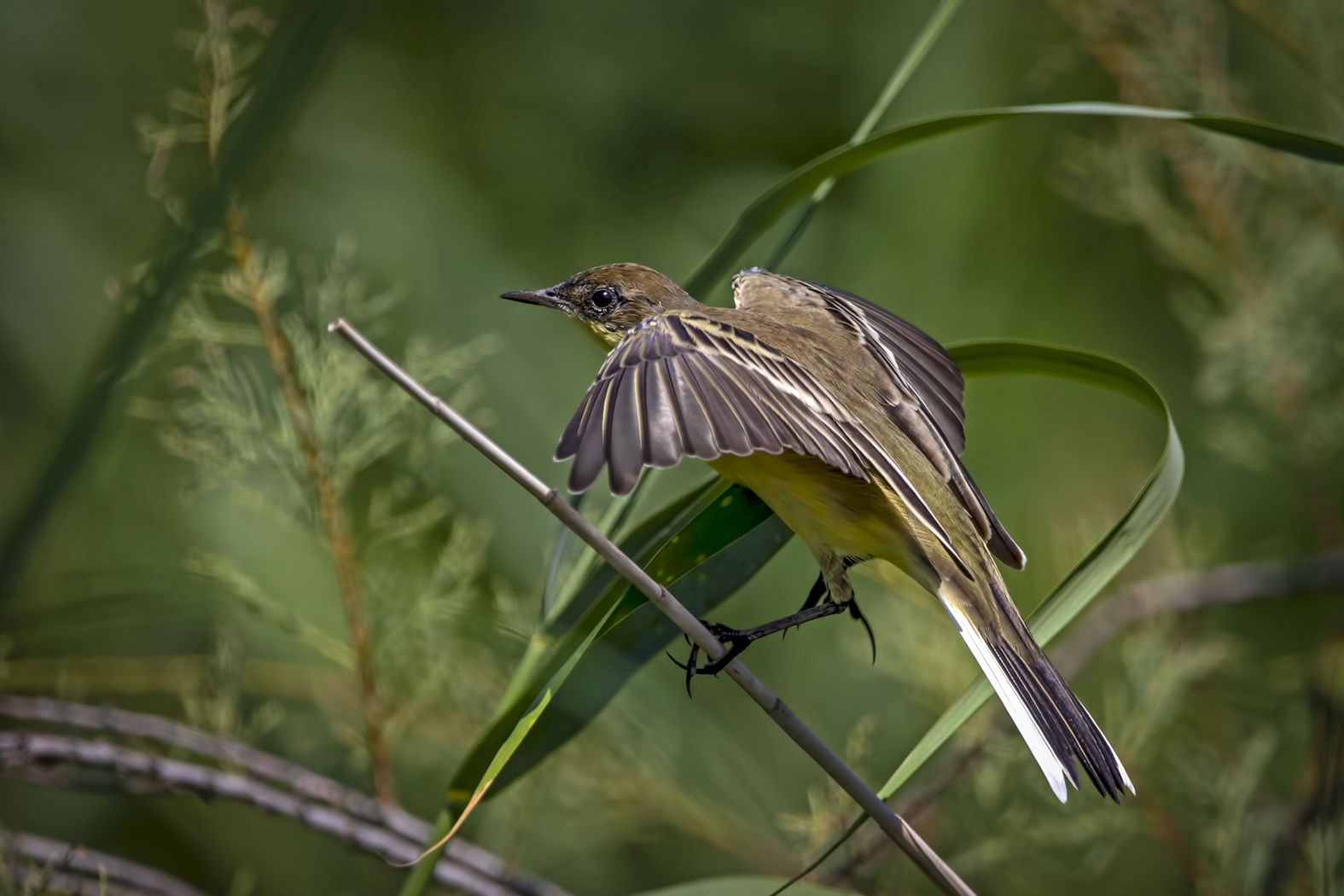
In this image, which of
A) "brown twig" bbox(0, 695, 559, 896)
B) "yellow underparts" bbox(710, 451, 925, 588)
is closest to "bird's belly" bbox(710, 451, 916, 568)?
"yellow underparts" bbox(710, 451, 925, 588)

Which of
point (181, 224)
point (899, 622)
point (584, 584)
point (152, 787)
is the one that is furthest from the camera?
point (899, 622)

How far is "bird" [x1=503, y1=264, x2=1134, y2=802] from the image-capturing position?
2082mm

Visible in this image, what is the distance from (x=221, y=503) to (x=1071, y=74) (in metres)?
4.22

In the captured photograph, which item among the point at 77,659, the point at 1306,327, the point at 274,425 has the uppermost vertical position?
the point at 1306,327

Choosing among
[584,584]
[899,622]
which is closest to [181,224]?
[584,584]

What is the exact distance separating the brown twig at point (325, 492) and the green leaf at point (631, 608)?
105 centimetres

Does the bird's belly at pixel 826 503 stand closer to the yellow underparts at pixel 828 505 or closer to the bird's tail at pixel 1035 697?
the yellow underparts at pixel 828 505

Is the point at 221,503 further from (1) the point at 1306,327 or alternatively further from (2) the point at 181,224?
(1) the point at 1306,327

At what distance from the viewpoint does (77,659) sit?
12.7 feet

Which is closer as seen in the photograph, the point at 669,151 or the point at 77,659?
the point at 77,659

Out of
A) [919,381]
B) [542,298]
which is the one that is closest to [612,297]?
[542,298]

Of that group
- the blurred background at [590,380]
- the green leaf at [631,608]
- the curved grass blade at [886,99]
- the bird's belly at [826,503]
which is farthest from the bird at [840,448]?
the blurred background at [590,380]

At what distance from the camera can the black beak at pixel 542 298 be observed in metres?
3.45

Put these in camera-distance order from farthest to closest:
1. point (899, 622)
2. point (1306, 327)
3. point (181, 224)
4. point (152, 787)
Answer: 1. point (1306, 327)
2. point (899, 622)
3. point (152, 787)
4. point (181, 224)
